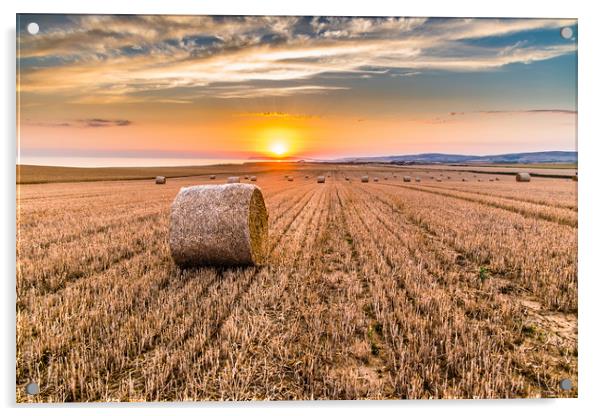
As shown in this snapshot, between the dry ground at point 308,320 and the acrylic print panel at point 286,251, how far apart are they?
0.02m

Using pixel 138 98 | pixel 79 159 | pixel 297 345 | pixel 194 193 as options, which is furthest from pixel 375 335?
pixel 79 159

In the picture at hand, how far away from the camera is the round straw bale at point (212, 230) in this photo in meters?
4.62

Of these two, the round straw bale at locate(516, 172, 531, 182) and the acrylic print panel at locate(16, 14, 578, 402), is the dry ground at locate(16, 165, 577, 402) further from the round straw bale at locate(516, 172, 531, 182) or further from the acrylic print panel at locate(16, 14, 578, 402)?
the round straw bale at locate(516, 172, 531, 182)

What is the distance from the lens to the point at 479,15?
4113 mm

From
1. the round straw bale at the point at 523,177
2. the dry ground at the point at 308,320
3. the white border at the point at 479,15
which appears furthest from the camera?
the round straw bale at the point at 523,177

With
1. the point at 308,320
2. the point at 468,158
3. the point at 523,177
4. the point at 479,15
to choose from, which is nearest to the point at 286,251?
the point at 308,320

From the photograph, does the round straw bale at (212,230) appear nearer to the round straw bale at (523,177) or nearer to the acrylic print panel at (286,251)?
the acrylic print panel at (286,251)

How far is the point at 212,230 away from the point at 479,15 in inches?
154

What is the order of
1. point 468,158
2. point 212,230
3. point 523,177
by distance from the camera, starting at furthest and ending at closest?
1. point 523,177
2. point 468,158
3. point 212,230

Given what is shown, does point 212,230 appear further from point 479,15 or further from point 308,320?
point 479,15

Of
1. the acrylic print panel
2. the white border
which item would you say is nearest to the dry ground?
the acrylic print panel

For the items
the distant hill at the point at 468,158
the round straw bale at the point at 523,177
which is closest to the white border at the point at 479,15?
the distant hill at the point at 468,158

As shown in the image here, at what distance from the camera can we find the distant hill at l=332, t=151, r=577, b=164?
4582 mm

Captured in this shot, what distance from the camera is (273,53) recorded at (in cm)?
412
